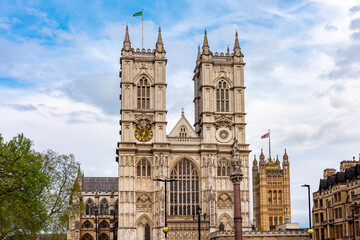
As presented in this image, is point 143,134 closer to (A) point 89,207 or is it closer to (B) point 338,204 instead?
(B) point 338,204

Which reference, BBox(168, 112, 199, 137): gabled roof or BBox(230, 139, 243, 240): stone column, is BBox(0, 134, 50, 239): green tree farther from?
BBox(168, 112, 199, 137): gabled roof

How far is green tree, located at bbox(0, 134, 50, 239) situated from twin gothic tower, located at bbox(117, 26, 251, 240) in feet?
92.5

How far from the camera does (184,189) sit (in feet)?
A: 262

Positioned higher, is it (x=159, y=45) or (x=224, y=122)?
(x=159, y=45)

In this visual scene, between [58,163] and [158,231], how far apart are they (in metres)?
21.6

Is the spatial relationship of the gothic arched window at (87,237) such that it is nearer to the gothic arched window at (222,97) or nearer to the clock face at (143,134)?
the clock face at (143,134)

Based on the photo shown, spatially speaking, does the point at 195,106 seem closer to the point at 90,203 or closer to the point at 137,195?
the point at 137,195

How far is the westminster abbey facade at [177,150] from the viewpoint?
7731cm

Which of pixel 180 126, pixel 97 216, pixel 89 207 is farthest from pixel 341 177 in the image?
pixel 89 207

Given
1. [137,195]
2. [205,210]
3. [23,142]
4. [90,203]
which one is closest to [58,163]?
[23,142]

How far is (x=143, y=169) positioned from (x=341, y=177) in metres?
27.3

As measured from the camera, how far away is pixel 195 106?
90000mm

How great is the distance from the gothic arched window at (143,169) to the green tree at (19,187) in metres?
29.4

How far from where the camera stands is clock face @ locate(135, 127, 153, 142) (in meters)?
80.8
